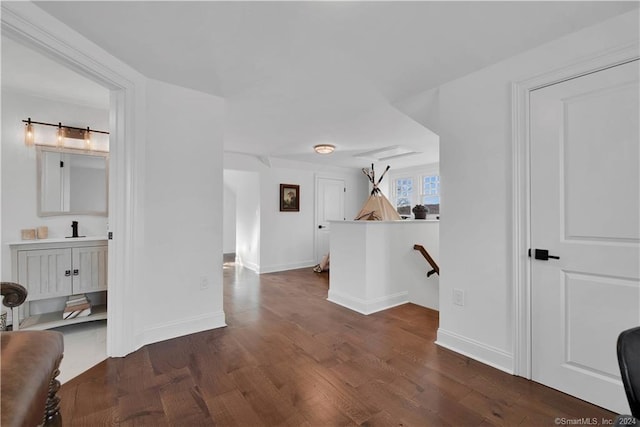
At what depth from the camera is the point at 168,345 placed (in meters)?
2.31

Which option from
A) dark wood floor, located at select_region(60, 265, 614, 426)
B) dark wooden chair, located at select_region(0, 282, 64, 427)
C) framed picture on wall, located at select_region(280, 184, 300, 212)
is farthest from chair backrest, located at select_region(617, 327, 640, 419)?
framed picture on wall, located at select_region(280, 184, 300, 212)

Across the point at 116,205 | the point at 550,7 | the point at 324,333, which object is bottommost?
the point at 324,333

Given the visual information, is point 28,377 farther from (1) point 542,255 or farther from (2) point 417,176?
(2) point 417,176

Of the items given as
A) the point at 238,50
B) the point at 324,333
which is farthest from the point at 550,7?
the point at 324,333

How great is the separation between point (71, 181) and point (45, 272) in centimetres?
94

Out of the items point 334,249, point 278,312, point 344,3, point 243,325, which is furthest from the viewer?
point 334,249

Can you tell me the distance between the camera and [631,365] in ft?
2.59

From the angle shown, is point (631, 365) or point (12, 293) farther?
point (12, 293)

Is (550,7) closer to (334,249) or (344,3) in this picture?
(344,3)

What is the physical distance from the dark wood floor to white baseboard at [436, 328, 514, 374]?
6 cm

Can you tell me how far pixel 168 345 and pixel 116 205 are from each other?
1215 mm

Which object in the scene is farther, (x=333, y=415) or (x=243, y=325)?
(x=243, y=325)

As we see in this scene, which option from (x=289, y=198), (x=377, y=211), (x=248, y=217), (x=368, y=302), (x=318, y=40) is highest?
(x=318, y=40)

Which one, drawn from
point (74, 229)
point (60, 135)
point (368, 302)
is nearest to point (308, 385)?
point (368, 302)
